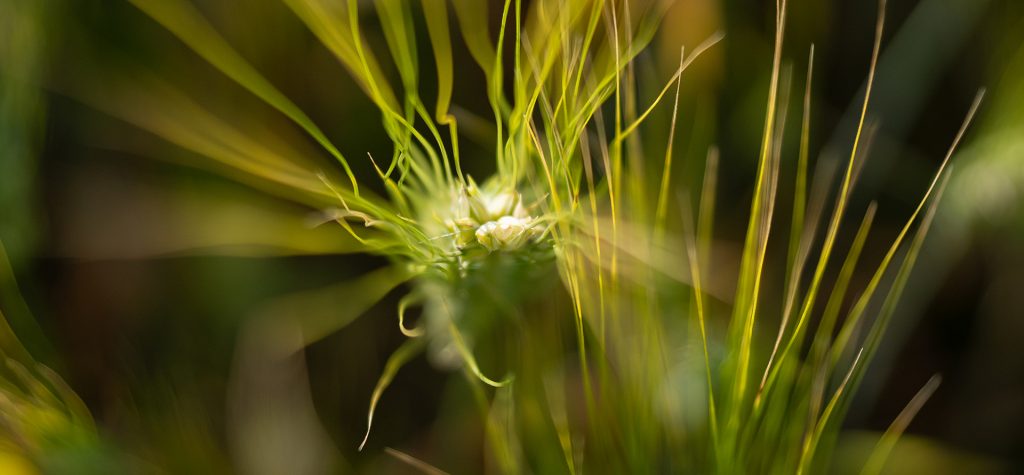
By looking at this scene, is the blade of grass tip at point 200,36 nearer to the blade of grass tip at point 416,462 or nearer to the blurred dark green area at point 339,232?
the blurred dark green area at point 339,232

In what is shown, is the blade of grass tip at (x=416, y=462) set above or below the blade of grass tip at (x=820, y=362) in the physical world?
below

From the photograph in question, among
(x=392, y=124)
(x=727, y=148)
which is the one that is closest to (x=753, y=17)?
(x=727, y=148)

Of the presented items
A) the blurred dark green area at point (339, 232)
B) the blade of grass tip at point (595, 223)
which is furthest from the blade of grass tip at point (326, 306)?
the blade of grass tip at point (595, 223)

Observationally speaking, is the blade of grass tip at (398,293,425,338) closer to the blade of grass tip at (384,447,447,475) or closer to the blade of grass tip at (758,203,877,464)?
the blade of grass tip at (384,447,447,475)

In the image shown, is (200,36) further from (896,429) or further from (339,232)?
(896,429)

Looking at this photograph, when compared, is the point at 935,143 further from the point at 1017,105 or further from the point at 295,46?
the point at 295,46
